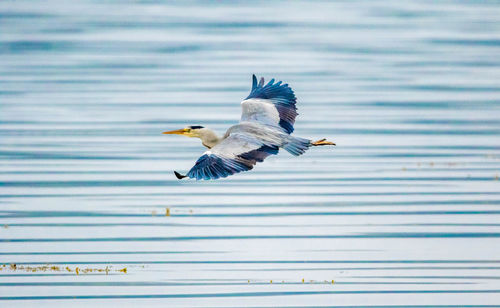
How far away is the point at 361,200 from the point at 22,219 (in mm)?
3180

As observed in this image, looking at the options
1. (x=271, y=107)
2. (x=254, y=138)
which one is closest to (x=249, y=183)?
(x=271, y=107)

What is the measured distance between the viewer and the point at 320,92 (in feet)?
69.9

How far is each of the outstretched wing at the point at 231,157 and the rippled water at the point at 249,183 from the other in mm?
859

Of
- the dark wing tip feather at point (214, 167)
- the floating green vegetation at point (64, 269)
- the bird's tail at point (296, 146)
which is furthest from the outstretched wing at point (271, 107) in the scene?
the floating green vegetation at point (64, 269)

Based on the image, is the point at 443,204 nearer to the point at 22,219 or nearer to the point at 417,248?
the point at 417,248

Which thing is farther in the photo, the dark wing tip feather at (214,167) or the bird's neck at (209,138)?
the bird's neck at (209,138)

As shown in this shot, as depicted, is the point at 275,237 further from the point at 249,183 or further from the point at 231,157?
the point at 249,183

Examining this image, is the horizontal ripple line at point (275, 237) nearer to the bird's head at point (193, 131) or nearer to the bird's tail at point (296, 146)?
the bird's head at point (193, 131)

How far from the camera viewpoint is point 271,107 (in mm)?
11477

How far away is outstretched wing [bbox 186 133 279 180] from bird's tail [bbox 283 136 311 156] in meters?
0.12

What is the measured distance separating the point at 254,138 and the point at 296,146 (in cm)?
33

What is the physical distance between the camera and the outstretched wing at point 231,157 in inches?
370

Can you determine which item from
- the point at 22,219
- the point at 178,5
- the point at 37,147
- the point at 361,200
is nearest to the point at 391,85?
the point at 37,147

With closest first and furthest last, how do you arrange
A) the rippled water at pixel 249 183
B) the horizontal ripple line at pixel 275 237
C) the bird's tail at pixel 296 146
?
the rippled water at pixel 249 183 < the bird's tail at pixel 296 146 < the horizontal ripple line at pixel 275 237
